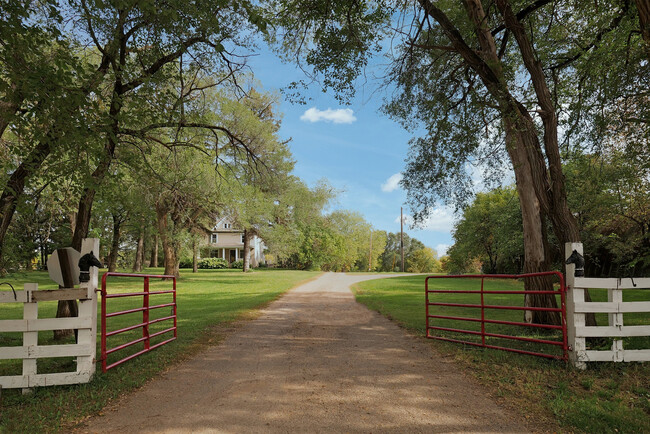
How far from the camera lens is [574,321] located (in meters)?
5.55

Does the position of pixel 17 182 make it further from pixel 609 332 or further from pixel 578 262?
pixel 609 332

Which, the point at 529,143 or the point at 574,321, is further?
the point at 529,143

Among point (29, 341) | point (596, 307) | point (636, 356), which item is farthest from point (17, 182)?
point (636, 356)

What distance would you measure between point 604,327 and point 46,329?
7623 mm

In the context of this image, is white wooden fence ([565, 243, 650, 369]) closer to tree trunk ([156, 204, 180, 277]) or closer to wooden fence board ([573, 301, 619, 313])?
wooden fence board ([573, 301, 619, 313])

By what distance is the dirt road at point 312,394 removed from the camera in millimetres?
3912

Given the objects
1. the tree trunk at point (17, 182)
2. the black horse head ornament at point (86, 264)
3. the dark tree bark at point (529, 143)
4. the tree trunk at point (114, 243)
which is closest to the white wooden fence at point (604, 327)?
the dark tree bark at point (529, 143)

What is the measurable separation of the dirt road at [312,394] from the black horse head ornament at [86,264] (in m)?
1.75

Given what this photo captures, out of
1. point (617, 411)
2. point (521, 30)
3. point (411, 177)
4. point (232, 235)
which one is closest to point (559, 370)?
point (617, 411)

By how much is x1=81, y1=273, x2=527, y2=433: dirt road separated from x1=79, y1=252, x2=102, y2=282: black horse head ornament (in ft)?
5.75

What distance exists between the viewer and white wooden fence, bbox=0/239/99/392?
191 inches

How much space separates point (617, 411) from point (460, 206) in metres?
8.68

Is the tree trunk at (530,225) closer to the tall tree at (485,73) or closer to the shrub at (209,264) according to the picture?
the tall tree at (485,73)

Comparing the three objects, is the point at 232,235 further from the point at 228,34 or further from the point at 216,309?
the point at 228,34
